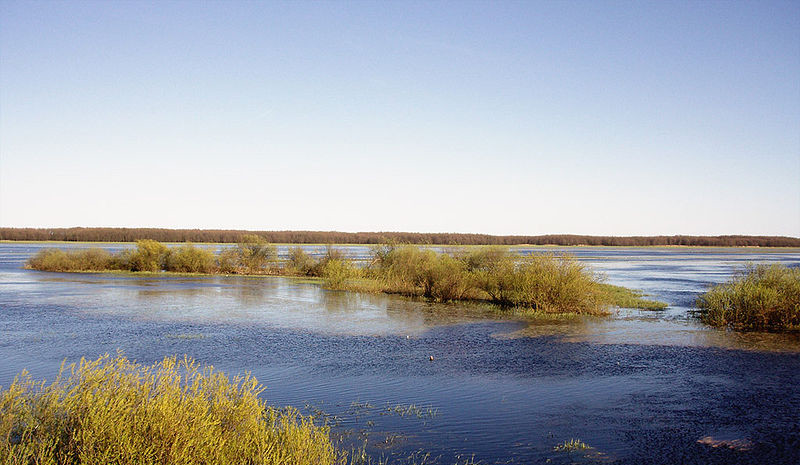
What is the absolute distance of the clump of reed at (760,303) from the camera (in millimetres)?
18891

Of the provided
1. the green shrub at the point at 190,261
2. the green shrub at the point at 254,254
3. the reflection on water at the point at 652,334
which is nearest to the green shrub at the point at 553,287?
the reflection on water at the point at 652,334

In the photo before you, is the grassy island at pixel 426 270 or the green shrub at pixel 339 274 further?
the green shrub at pixel 339 274

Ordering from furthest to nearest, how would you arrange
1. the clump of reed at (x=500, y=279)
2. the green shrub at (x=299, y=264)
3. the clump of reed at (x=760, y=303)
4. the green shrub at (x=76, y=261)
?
the green shrub at (x=76, y=261)
the green shrub at (x=299, y=264)
the clump of reed at (x=500, y=279)
the clump of reed at (x=760, y=303)

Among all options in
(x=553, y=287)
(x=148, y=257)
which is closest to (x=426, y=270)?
(x=553, y=287)

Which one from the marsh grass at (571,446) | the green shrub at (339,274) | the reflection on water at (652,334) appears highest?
the green shrub at (339,274)

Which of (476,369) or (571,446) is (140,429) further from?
(476,369)

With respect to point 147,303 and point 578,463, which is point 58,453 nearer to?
point 578,463

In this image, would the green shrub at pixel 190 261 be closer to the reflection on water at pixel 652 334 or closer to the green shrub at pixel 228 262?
the green shrub at pixel 228 262

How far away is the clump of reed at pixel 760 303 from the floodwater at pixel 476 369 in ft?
3.60

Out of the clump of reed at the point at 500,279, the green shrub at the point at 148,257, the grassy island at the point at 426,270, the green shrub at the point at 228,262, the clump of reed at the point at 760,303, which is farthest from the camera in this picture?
the green shrub at the point at 148,257

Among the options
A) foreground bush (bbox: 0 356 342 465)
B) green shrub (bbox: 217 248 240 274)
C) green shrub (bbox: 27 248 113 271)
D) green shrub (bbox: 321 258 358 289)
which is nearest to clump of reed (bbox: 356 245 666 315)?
green shrub (bbox: 321 258 358 289)

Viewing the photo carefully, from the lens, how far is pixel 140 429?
5.64 meters

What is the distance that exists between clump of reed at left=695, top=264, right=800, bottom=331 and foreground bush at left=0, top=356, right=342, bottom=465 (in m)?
17.3

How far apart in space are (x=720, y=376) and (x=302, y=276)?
3351cm
